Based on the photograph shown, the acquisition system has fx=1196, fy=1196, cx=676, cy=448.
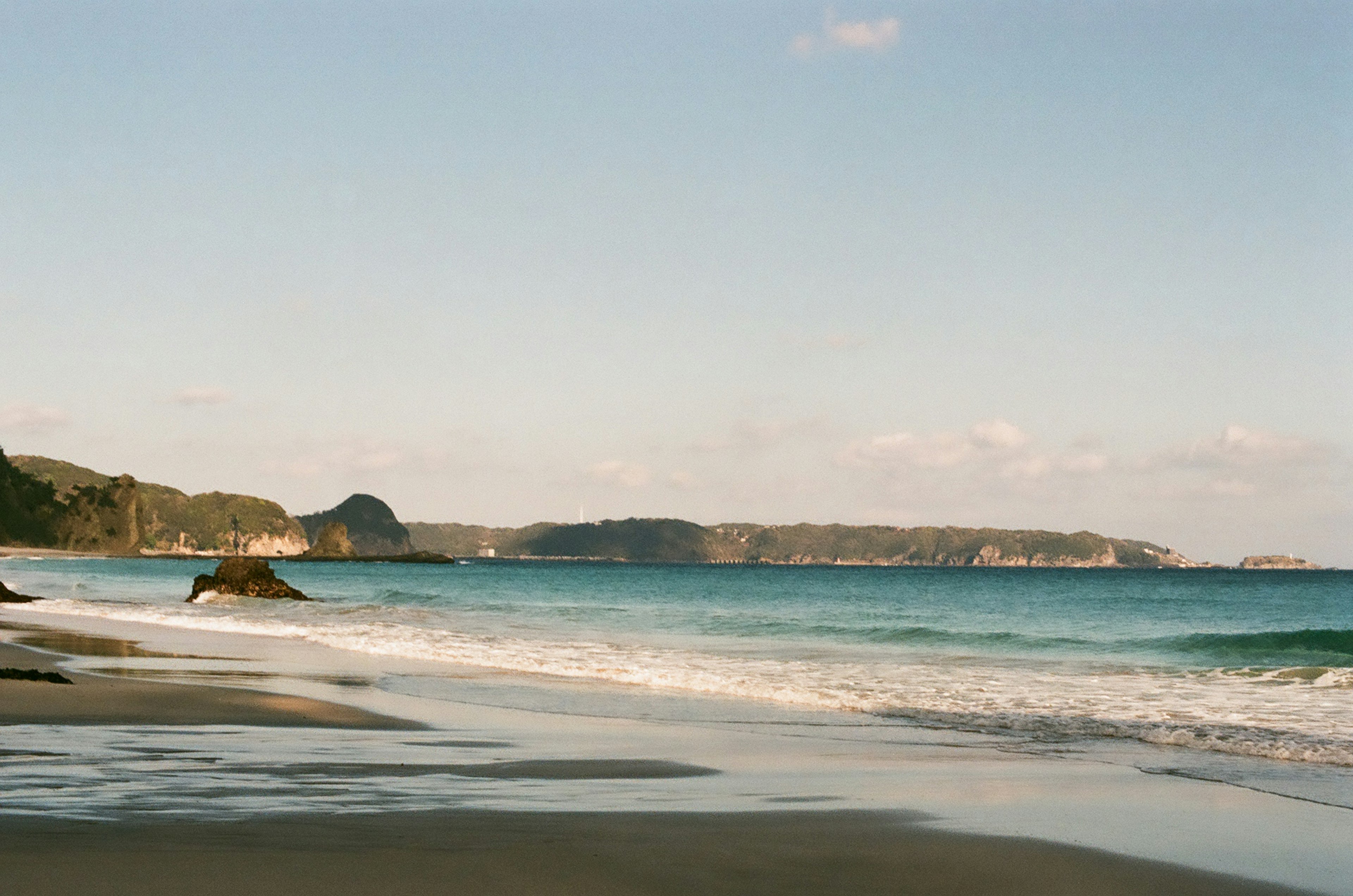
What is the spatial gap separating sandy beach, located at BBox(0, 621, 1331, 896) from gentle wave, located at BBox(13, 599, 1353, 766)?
6.09 metres

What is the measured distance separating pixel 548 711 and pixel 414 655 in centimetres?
1068

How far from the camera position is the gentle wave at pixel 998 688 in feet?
44.4

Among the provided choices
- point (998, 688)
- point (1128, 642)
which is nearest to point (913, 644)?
point (1128, 642)

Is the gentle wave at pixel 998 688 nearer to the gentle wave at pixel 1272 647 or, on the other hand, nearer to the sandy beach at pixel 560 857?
the sandy beach at pixel 560 857

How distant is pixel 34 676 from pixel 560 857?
39.1 ft

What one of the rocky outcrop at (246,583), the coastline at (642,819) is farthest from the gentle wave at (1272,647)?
the rocky outcrop at (246,583)

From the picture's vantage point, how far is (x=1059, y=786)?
9.70 metres

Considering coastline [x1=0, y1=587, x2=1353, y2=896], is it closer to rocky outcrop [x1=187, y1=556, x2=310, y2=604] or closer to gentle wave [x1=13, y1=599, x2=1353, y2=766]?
gentle wave [x1=13, y1=599, x2=1353, y2=766]

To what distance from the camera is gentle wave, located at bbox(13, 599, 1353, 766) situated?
44.4 ft

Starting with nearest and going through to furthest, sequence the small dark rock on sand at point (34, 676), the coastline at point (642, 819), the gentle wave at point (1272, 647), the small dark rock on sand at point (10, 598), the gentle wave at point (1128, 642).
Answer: the coastline at point (642, 819) → the small dark rock on sand at point (34, 676) → the gentle wave at point (1272, 647) → the gentle wave at point (1128, 642) → the small dark rock on sand at point (10, 598)

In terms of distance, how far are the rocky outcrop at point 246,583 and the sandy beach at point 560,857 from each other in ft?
143

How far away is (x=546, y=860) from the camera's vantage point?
6.50 metres

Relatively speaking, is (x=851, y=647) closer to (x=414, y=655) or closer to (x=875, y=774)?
(x=414, y=655)

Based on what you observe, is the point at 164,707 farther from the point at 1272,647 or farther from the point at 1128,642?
the point at 1272,647
